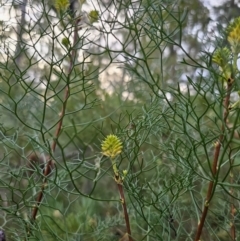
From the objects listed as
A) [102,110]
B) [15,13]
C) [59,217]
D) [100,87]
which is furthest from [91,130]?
[15,13]

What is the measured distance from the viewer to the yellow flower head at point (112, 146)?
1.55ft

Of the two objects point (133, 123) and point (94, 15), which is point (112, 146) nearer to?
point (133, 123)

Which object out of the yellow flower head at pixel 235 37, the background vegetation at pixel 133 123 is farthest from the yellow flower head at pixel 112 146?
the yellow flower head at pixel 235 37

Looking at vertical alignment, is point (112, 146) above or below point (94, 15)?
below

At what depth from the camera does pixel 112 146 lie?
475mm

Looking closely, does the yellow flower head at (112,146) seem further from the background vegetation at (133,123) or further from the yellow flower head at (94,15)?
the yellow flower head at (94,15)

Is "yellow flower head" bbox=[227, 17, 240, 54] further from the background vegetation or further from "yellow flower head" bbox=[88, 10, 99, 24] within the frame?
"yellow flower head" bbox=[88, 10, 99, 24]

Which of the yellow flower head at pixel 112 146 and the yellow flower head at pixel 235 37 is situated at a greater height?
the yellow flower head at pixel 235 37

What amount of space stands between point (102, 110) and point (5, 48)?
0.77 meters

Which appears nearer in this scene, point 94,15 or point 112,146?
point 112,146

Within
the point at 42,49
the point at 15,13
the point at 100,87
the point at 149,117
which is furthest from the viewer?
the point at 100,87

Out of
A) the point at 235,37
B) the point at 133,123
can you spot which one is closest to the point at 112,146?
the point at 133,123

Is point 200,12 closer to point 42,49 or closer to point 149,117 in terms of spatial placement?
point 42,49

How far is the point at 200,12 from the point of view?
129cm
